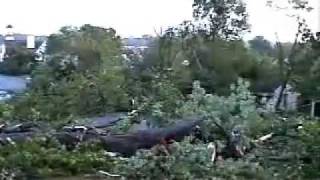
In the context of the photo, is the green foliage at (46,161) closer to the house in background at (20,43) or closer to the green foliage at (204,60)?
the green foliage at (204,60)

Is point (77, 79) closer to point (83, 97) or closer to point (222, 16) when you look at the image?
point (83, 97)

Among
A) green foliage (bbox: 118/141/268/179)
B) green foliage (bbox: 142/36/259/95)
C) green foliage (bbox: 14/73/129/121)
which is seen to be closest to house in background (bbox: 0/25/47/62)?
green foliage (bbox: 142/36/259/95)

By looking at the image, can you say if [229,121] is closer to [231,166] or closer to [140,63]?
[231,166]

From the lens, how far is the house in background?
16078 millimetres

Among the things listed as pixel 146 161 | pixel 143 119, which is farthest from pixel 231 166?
pixel 143 119

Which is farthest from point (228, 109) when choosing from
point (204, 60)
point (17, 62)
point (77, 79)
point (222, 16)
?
point (222, 16)

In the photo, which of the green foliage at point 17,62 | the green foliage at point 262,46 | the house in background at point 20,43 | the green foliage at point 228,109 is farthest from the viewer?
the green foliage at point 262,46

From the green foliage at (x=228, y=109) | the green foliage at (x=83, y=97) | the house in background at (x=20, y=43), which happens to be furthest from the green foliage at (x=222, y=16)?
the green foliage at (x=228, y=109)

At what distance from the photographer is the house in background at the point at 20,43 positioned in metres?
16.1

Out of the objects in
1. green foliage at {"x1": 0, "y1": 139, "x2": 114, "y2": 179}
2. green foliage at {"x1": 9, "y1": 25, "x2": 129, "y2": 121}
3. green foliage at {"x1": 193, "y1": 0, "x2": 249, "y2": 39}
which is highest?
green foliage at {"x1": 193, "y1": 0, "x2": 249, "y2": 39}

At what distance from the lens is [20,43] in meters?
16.6

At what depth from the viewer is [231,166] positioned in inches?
271

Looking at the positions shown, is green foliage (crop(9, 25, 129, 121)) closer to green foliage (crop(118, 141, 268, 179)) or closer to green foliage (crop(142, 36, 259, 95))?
green foliage (crop(142, 36, 259, 95))

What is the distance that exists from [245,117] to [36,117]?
3754mm
